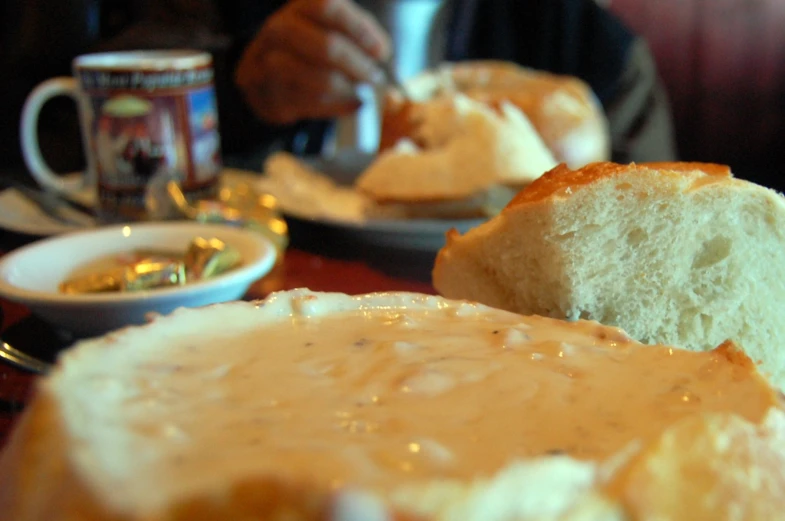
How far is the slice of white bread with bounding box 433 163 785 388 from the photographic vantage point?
680 millimetres

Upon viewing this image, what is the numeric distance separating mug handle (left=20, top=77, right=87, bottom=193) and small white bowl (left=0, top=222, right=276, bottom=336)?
1.42ft

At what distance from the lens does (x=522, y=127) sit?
1.46 metres

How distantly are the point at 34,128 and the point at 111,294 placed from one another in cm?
84

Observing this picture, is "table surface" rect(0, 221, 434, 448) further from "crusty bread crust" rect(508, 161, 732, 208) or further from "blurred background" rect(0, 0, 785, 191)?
"blurred background" rect(0, 0, 785, 191)

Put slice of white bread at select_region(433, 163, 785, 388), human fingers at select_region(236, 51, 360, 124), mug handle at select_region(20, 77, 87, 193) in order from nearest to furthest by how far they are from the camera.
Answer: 1. slice of white bread at select_region(433, 163, 785, 388)
2. mug handle at select_region(20, 77, 87, 193)
3. human fingers at select_region(236, 51, 360, 124)

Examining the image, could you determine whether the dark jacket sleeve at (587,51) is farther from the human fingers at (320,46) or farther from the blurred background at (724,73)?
the human fingers at (320,46)

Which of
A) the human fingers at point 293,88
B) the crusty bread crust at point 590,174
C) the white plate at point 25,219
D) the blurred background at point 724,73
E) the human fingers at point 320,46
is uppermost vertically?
the crusty bread crust at point 590,174

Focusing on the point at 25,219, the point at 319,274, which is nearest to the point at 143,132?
the point at 25,219

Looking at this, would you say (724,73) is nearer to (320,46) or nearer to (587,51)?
(587,51)

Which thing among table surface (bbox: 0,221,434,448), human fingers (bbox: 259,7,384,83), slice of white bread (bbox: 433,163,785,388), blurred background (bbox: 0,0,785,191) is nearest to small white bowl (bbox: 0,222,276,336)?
table surface (bbox: 0,221,434,448)

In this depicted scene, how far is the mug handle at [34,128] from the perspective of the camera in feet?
4.61

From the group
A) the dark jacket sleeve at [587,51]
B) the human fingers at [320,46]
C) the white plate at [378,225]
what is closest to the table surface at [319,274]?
the white plate at [378,225]

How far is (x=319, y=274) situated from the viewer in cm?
121

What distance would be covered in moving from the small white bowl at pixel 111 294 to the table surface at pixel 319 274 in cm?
5
